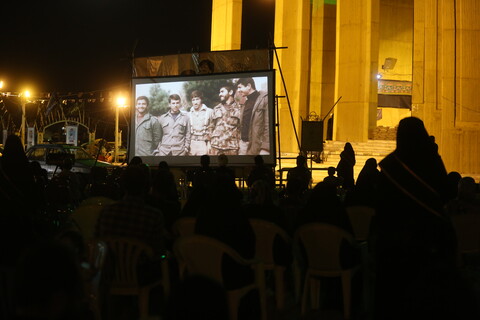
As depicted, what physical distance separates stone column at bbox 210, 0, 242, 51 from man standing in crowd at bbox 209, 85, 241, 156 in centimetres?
1389

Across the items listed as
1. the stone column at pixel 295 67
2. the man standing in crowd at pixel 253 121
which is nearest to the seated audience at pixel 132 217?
the man standing in crowd at pixel 253 121

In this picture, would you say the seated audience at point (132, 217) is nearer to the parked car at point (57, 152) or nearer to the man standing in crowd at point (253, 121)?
the man standing in crowd at point (253, 121)

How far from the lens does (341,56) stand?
78.3 ft

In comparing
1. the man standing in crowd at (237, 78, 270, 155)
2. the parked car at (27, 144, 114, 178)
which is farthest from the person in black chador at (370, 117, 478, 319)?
the parked car at (27, 144, 114, 178)

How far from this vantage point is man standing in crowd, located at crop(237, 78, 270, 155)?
1220 centimetres

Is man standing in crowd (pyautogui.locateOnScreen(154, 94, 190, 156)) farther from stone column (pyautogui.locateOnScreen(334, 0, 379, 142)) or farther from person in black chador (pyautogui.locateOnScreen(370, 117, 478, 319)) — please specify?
stone column (pyautogui.locateOnScreen(334, 0, 379, 142))

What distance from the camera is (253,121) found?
40.3 ft

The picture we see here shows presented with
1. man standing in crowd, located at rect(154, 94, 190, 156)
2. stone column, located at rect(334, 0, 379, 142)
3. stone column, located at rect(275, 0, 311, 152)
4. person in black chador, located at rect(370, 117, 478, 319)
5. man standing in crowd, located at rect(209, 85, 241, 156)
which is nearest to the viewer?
person in black chador, located at rect(370, 117, 478, 319)

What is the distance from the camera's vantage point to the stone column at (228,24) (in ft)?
85.4

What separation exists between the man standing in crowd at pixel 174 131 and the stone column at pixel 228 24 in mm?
13715

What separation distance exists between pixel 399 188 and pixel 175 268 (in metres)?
2.67

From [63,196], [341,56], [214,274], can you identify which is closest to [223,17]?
[341,56]

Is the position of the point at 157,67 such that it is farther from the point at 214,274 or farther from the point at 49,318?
the point at 49,318

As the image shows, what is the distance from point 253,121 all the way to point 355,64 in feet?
41.4
